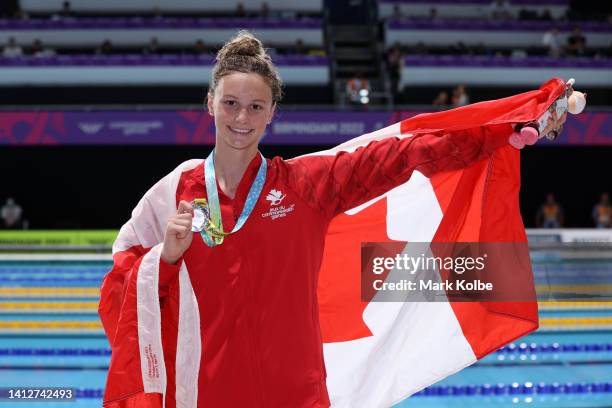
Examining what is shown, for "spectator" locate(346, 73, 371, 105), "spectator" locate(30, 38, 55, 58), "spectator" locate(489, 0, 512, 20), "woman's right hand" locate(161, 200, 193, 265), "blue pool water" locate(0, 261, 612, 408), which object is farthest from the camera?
"spectator" locate(489, 0, 512, 20)

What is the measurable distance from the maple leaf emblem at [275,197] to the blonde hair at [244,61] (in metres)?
0.28

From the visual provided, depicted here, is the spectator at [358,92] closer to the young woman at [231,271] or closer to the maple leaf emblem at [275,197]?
the young woman at [231,271]

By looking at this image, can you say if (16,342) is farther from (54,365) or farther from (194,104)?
(194,104)

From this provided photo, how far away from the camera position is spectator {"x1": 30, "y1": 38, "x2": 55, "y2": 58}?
1457 cm

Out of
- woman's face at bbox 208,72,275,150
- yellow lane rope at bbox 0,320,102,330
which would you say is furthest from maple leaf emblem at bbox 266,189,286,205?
yellow lane rope at bbox 0,320,102,330

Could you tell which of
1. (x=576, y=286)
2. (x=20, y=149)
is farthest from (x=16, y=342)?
(x=20, y=149)

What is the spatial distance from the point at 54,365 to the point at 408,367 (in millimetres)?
3248

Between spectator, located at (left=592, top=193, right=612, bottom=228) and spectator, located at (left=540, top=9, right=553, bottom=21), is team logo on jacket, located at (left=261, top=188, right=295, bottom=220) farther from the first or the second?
spectator, located at (left=540, top=9, right=553, bottom=21)

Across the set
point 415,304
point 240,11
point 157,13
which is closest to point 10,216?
point 157,13

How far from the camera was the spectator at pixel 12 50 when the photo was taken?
46.9 ft

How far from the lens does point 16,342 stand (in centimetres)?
552

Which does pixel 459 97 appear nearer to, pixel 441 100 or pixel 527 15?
pixel 441 100

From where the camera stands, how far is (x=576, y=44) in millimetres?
15312

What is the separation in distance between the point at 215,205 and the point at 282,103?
39.0 feet
